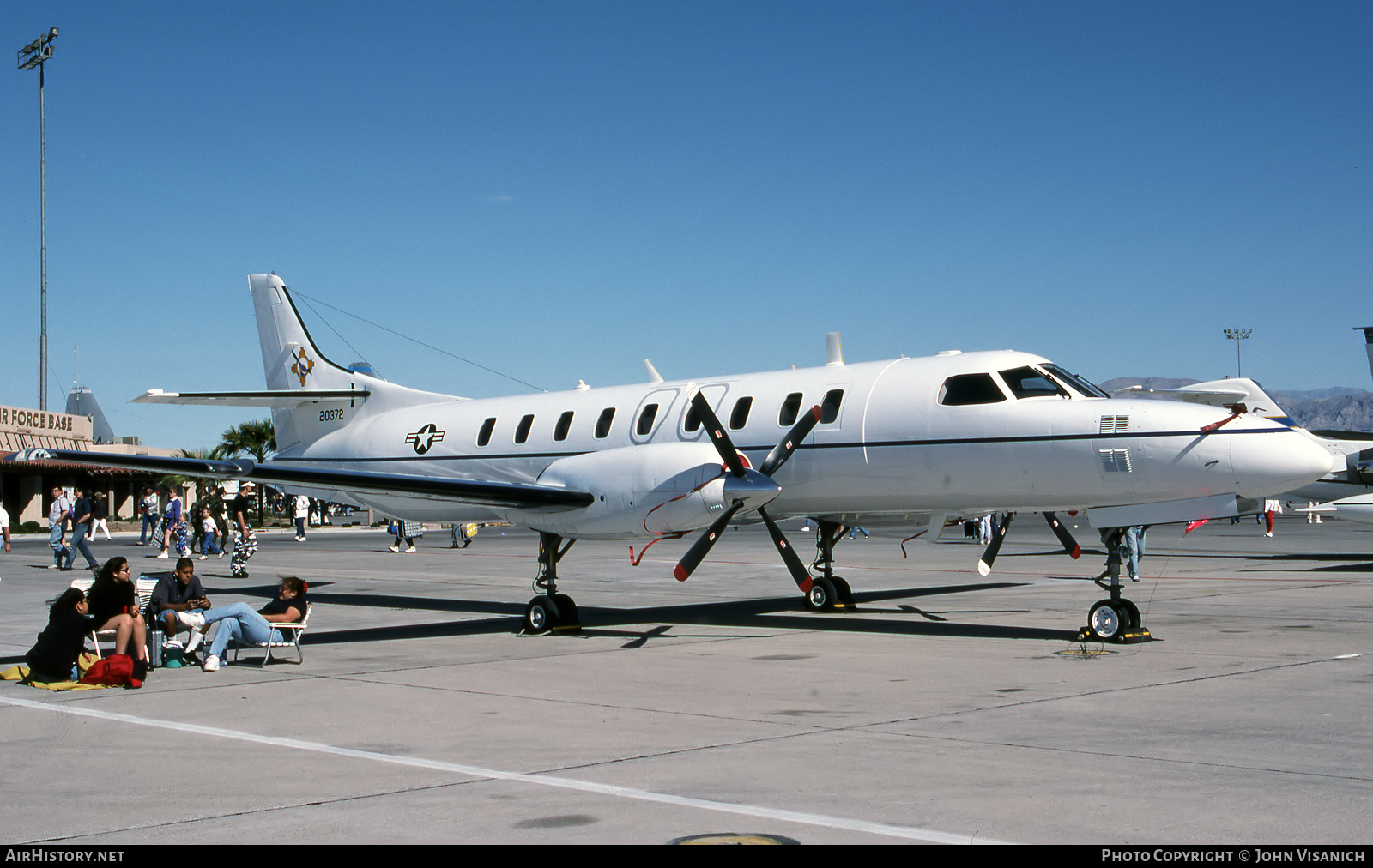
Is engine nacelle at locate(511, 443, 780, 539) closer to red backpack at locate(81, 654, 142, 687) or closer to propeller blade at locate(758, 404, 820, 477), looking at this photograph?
propeller blade at locate(758, 404, 820, 477)

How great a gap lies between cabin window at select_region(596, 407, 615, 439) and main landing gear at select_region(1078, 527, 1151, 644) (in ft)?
22.6

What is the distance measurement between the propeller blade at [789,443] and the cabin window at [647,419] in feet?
7.13

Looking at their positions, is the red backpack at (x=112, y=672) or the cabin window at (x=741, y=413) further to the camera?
the cabin window at (x=741, y=413)

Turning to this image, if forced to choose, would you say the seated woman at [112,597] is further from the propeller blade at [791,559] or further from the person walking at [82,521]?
the person walking at [82,521]

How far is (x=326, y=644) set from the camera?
14.4m

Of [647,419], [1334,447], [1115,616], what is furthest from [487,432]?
[1334,447]

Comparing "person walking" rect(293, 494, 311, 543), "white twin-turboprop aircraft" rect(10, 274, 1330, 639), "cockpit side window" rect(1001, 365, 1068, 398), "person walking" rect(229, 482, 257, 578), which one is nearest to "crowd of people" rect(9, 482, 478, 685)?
"white twin-turboprop aircraft" rect(10, 274, 1330, 639)

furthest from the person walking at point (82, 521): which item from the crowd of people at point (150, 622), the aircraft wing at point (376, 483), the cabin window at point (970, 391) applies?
the cabin window at point (970, 391)

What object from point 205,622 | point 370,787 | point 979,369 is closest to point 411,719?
point 370,787

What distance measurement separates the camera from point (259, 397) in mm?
21094

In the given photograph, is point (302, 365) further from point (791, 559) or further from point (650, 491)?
point (791, 559)

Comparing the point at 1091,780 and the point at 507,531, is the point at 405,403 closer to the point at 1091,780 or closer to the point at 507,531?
the point at 1091,780

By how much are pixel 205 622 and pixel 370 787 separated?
6.29m

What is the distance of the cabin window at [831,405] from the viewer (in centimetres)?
1514
